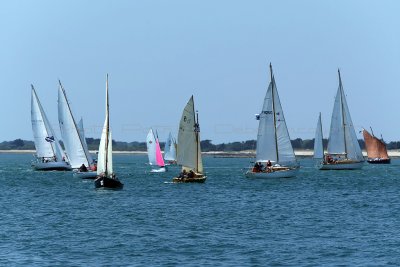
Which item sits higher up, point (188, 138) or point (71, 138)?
point (71, 138)

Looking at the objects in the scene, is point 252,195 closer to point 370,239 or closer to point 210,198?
point 210,198

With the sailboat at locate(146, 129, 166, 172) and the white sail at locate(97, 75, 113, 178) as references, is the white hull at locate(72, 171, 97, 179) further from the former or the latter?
the sailboat at locate(146, 129, 166, 172)

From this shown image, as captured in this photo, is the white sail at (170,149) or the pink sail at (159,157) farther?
the white sail at (170,149)

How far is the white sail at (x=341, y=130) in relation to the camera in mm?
134500

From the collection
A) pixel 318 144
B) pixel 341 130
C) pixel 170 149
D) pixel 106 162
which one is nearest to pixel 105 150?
pixel 106 162

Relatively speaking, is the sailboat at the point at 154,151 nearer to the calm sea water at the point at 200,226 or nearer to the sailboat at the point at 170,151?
the sailboat at the point at 170,151

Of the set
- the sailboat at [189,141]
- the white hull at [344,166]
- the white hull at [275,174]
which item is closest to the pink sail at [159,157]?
the white hull at [344,166]

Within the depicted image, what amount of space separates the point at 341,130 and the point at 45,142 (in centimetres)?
4422

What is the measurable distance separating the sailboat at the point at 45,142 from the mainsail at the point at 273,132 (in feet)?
143

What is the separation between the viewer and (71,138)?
393 feet

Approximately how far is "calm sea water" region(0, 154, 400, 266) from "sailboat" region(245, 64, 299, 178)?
42.3 ft

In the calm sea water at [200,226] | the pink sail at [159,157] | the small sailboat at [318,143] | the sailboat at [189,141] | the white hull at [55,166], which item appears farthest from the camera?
the small sailboat at [318,143]

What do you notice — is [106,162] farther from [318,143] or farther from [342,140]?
[318,143]

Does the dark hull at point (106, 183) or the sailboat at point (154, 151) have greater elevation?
the sailboat at point (154, 151)
